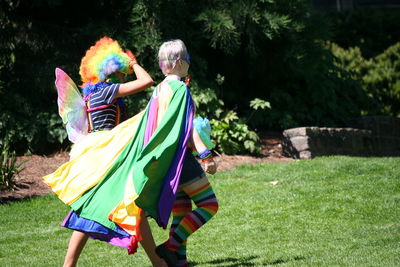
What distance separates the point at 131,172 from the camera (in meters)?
4.20

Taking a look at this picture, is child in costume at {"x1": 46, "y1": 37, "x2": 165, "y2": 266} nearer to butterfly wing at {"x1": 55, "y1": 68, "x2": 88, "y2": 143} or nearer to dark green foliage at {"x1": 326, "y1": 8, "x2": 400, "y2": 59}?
butterfly wing at {"x1": 55, "y1": 68, "x2": 88, "y2": 143}

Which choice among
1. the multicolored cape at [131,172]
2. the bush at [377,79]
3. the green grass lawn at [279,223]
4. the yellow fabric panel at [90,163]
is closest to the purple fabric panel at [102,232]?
the multicolored cape at [131,172]

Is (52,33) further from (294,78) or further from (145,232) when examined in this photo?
(145,232)

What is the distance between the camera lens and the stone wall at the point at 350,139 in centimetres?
986

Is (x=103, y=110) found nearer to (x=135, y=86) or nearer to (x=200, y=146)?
(x=135, y=86)

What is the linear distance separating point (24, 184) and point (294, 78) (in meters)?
5.49

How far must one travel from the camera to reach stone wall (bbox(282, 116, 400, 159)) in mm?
9859

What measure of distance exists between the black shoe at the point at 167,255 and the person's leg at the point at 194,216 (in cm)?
Answer: 4

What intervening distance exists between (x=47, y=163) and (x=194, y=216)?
533 cm

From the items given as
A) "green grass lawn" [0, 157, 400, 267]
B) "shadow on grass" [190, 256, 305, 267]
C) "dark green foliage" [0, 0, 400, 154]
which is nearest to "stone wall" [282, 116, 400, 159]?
"dark green foliage" [0, 0, 400, 154]

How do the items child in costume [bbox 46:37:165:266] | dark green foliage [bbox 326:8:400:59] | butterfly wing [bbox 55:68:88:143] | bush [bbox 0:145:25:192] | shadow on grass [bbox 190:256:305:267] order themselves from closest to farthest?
1. child in costume [bbox 46:37:165:266]
2. butterfly wing [bbox 55:68:88:143]
3. shadow on grass [bbox 190:256:305:267]
4. bush [bbox 0:145:25:192]
5. dark green foliage [bbox 326:8:400:59]

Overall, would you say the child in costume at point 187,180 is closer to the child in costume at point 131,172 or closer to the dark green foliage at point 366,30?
the child in costume at point 131,172

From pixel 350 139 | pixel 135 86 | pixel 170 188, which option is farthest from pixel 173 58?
pixel 350 139

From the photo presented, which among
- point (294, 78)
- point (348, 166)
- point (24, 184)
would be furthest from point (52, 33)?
point (348, 166)
